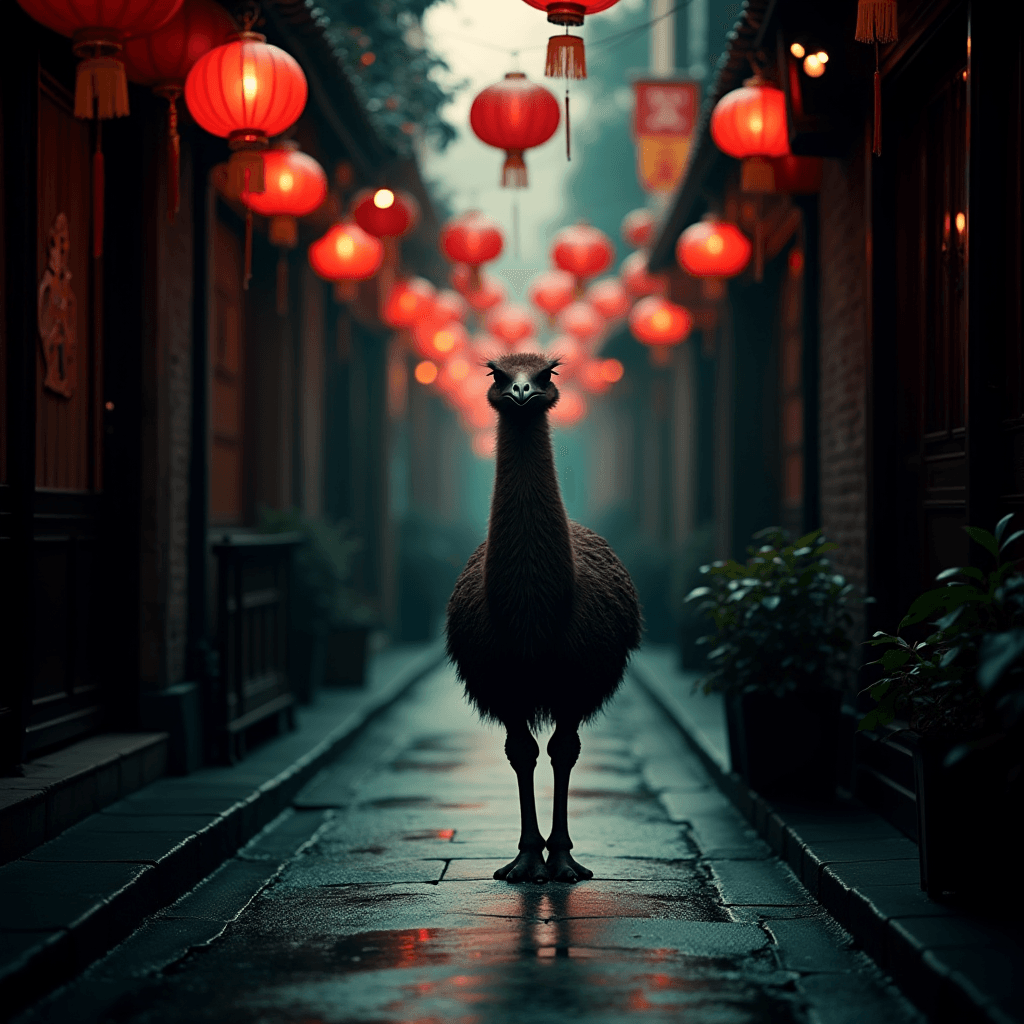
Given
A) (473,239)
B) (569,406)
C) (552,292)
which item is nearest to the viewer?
(473,239)

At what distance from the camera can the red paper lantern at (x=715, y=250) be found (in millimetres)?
11453

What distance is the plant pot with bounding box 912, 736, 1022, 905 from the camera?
489 cm

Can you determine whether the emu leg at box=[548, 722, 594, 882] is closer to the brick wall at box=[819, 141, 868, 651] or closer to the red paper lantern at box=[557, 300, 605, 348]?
the brick wall at box=[819, 141, 868, 651]

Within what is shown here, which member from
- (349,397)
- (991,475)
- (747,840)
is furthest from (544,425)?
(349,397)

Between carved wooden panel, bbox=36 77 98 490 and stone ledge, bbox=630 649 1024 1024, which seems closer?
stone ledge, bbox=630 649 1024 1024

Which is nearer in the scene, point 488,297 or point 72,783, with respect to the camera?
point 72,783

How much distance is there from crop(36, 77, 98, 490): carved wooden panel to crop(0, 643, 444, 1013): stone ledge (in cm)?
193

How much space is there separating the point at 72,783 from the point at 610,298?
12.0 meters

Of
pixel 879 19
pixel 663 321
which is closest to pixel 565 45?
pixel 879 19

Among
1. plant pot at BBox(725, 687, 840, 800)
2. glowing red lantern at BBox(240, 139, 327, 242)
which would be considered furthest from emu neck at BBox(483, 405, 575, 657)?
glowing red lantern at BBox(240, 139, 327, 242)

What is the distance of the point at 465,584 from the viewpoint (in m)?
6.58

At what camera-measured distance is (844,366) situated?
8727 millimetres

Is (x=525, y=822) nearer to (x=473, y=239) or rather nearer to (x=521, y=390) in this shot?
(x=521, y=390)

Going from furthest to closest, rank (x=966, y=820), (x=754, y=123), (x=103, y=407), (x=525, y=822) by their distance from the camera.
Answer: (x=754, y=123) → (x=103, y=407) → (x=525, y=822) → (x=966, y=820)
